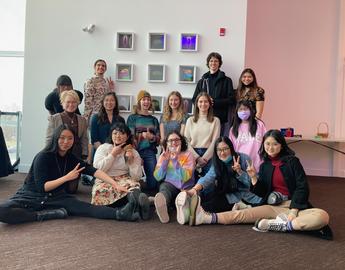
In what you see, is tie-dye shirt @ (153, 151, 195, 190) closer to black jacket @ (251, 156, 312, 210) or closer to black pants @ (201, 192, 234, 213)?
black pants @ (201, 192, 234, 213)

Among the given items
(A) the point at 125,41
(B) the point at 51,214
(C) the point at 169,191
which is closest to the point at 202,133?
(C) the point at 169,191

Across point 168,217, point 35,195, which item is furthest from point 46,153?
point 168,217

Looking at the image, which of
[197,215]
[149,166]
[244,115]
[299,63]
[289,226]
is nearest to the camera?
[289,226]

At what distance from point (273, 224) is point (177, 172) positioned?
3.25 feet

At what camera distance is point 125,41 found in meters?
4.46

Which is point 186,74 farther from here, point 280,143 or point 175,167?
point 280,143

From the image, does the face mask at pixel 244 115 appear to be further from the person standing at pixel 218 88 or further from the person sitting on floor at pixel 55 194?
the person sitting on floor at pixel 55 194

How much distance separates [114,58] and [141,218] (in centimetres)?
251

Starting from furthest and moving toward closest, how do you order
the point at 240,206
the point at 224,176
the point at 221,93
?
the point at 221,93, the point at 224,176, the point at 240,206

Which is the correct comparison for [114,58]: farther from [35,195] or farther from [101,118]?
[35,195]

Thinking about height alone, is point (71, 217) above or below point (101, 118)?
below

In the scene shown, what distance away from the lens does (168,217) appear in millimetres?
2736

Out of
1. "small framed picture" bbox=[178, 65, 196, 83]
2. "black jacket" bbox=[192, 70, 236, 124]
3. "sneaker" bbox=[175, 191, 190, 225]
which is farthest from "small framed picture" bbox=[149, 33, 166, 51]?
"sneaker" bbox=[175, 191, 190, 225]

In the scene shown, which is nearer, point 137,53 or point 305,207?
point 305,207
